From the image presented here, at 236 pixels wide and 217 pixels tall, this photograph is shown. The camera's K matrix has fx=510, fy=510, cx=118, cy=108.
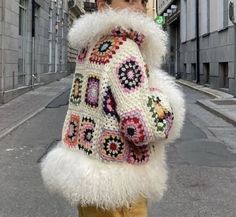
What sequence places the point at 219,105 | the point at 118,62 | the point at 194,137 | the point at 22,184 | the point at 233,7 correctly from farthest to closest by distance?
the point at 233,7
the point at 219,105
the point at 194,137
the point at 22,184
the point at 118,62

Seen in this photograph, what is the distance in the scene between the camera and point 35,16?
23891 millimetres

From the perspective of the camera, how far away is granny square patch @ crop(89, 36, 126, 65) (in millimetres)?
2295

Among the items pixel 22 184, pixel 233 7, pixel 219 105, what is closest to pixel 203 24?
pixel 233 7

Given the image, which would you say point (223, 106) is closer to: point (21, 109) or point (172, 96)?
point (21, 109)

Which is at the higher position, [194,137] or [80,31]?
[80,31]

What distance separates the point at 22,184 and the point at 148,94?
446 cm

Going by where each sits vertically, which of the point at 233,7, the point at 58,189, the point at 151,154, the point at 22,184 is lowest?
the point at 22,184

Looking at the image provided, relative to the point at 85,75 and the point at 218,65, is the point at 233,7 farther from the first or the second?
the point at 85,75

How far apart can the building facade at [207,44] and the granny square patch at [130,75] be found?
16.9 m

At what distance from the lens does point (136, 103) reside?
2.22 metres

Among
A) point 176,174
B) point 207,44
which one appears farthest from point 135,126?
point 207,44

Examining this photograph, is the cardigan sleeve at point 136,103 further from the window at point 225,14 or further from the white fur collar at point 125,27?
the window at point 225,14

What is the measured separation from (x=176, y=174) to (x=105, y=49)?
4856mm

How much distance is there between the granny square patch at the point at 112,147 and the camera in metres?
2.29
